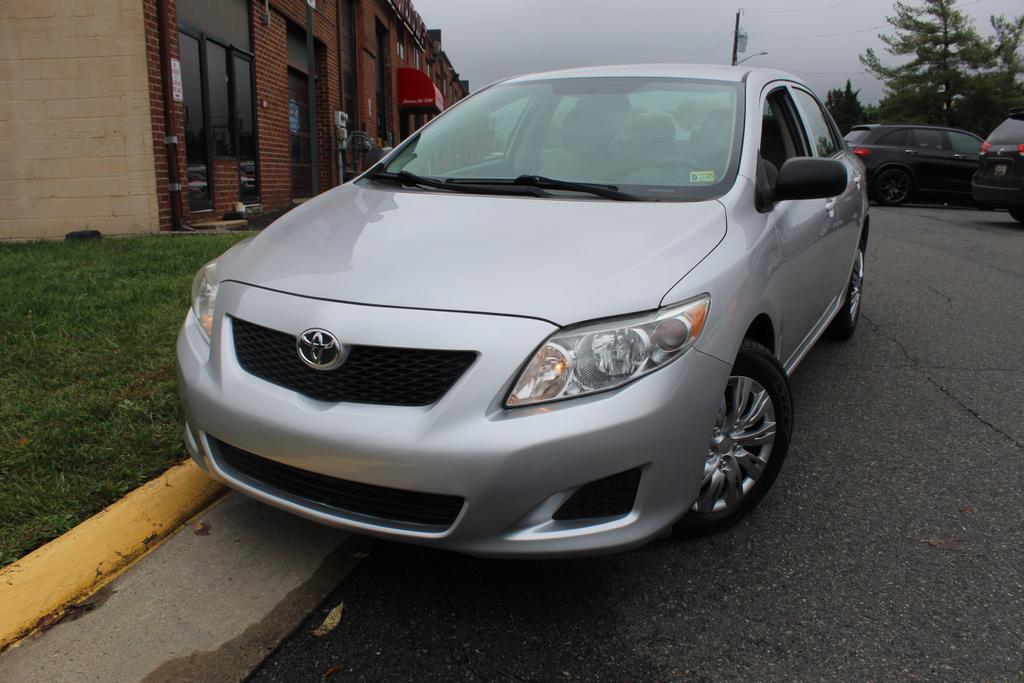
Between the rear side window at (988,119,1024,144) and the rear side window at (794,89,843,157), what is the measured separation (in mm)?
7993

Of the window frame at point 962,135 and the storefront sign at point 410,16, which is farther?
the storefront sign at point 410,16

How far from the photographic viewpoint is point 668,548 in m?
2.64

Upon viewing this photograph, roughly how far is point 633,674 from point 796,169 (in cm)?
180

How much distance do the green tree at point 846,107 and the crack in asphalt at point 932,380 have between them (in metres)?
77.6

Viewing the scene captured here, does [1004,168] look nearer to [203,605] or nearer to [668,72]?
[668,72]

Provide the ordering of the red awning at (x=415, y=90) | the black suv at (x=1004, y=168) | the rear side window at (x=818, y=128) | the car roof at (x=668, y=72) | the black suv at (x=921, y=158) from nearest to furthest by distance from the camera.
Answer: the car roof at (x=668, y=72)
the rear side window at (x=818, y=128)
the black suv at (x=1004, y=168)
the black suv at (x=921, y=158)
the red awning at (x=415, y=90)

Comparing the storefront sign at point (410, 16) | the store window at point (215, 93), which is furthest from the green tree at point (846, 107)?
the store window at point (215, 93)

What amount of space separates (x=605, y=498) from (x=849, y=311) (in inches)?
136

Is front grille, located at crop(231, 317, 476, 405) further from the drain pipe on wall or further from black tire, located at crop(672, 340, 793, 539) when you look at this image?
the drain pipe on wall

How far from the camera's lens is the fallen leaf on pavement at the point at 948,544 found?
2.64 meters

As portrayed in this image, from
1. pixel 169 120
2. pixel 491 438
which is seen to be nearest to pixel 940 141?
pixel 169 120

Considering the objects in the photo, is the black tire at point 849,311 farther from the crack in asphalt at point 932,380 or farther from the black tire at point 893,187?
the black tire at point 893,187

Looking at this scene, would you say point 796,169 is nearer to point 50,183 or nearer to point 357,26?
point 50,183

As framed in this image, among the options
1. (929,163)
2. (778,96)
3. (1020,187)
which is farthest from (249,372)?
(929,163)
